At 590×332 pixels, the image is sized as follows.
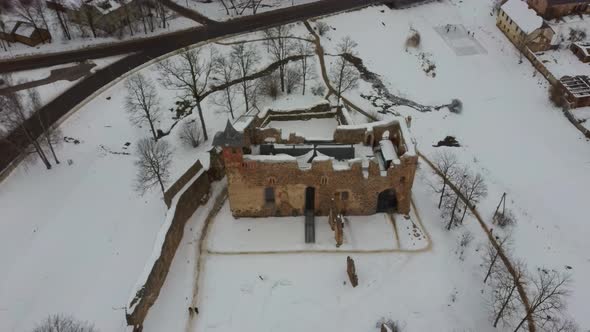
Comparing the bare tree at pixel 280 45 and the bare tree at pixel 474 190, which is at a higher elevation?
the bare tree at pixel 280 45

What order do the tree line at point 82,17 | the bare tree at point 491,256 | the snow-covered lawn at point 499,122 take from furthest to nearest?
1. the tree line at point 82,17
2. the snow-covered lawn at point 499,122
3. the bare tree at point 491,256

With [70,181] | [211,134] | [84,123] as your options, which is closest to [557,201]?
[211,134]

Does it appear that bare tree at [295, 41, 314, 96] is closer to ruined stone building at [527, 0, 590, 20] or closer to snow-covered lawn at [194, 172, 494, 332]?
snow-covered lawn at [194, 172, 494, 332]

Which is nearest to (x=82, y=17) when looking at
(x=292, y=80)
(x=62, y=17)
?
(x=62, y=17)

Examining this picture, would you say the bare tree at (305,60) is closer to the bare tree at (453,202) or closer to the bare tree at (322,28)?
the bare tree at (322,28)

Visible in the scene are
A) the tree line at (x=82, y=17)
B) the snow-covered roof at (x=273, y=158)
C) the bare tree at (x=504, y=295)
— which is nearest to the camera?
the bare tree at (x=504, y=295)

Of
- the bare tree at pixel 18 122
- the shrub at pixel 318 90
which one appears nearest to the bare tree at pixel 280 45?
the shrub at pixel 318 90

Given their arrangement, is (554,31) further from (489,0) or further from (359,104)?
(359,104)

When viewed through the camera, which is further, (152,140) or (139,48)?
(139,48)
